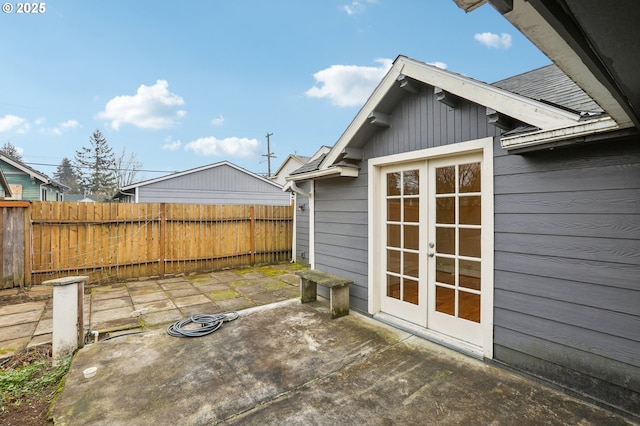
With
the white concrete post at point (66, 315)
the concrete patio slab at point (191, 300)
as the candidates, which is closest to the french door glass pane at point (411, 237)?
the concrete patio slab at point (191, 300)

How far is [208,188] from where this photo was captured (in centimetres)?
1393

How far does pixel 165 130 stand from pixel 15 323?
28.9 meters

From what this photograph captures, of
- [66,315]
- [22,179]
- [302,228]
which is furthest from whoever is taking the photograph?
Result: [22,179]

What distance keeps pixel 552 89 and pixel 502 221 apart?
1.39m

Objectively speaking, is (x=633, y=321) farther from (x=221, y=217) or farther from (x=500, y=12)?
(x=221, y=217)

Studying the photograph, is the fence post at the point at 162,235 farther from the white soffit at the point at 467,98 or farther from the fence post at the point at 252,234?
the white soffit at the point at 467,98

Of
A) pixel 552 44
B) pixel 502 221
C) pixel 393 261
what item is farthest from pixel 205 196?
pixel 552 44

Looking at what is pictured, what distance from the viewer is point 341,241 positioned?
14.5 ft

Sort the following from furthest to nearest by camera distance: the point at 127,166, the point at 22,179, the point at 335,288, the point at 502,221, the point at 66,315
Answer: the point at 127,166 < the point at 22,179 < the point at 335,288 < the point at 66,315 < the point at 502,221

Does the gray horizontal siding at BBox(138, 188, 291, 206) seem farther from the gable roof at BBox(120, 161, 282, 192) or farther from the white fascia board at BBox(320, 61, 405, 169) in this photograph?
the white fascia board at BBox(320, 61, 405, 169)

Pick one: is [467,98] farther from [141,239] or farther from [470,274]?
[141,239]

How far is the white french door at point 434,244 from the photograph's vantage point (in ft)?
9.77

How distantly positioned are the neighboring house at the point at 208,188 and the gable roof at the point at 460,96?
33.9 ft
